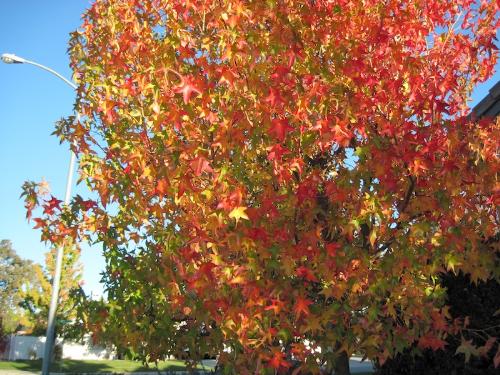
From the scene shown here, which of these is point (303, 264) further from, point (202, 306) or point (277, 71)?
point (277, 71)

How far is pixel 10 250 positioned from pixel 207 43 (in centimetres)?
6701

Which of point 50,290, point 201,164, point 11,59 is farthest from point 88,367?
point 201,164

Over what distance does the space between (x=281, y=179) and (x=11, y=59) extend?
12481 mm

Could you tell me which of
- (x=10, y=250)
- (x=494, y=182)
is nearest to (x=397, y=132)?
(x=494, y=182)

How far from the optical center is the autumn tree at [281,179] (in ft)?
15.4

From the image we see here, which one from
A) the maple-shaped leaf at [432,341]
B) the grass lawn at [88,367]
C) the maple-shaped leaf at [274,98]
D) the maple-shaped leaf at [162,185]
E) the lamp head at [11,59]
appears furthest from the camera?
the grass lawn at [88,367]

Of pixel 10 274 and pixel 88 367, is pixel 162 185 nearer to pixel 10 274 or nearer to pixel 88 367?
pixel 88 367

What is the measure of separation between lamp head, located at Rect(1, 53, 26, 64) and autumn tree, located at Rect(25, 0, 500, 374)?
9.10 metres

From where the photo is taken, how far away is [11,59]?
48.0 ft

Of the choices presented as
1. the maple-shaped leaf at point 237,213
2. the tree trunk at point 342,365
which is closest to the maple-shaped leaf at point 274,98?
the maple-shaped leaf at point 237,213

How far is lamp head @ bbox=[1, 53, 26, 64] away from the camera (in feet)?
47.5

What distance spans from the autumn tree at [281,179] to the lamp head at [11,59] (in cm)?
910

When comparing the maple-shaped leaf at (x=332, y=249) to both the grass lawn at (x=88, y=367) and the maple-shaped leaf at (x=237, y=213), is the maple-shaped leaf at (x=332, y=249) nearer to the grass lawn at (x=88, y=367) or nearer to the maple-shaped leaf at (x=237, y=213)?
the maple-shaped leaf at (x=237, y=213)

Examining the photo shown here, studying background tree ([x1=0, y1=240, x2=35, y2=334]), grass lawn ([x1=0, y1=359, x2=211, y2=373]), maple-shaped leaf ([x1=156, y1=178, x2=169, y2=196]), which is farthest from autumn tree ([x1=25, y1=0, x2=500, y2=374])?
background tree ([x1=0, y1=240, x2=35, y2=334])
